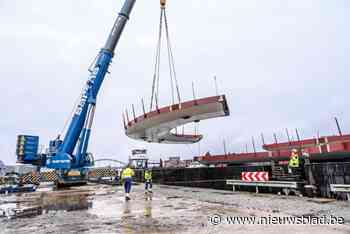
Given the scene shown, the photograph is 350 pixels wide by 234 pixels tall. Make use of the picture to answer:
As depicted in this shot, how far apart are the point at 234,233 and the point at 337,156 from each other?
21.4m

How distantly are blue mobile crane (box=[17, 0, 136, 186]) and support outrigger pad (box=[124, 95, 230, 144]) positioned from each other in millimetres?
3729

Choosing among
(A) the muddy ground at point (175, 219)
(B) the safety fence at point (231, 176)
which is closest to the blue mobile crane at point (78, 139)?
(B) the safety fence at point (231, 176)

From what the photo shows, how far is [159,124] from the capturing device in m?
21.7

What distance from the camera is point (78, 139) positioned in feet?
72.8

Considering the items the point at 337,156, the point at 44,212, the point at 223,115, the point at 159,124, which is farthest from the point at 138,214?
the point at 337,156

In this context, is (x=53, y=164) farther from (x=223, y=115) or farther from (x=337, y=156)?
(x=337, y=156)

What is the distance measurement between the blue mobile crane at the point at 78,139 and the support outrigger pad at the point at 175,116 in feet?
12.2

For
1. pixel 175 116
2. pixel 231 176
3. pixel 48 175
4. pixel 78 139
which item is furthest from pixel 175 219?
pixel 48 175

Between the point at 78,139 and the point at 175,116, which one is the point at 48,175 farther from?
the point at 175,116

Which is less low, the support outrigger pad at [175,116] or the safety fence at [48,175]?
the support outrigger pad at [175,116]

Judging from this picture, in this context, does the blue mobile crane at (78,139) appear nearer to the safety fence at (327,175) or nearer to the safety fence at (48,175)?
the safety fence at (48,175)

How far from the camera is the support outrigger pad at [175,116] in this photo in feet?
55.8

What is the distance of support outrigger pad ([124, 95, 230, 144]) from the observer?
670 inches

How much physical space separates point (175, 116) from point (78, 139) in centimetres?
832
